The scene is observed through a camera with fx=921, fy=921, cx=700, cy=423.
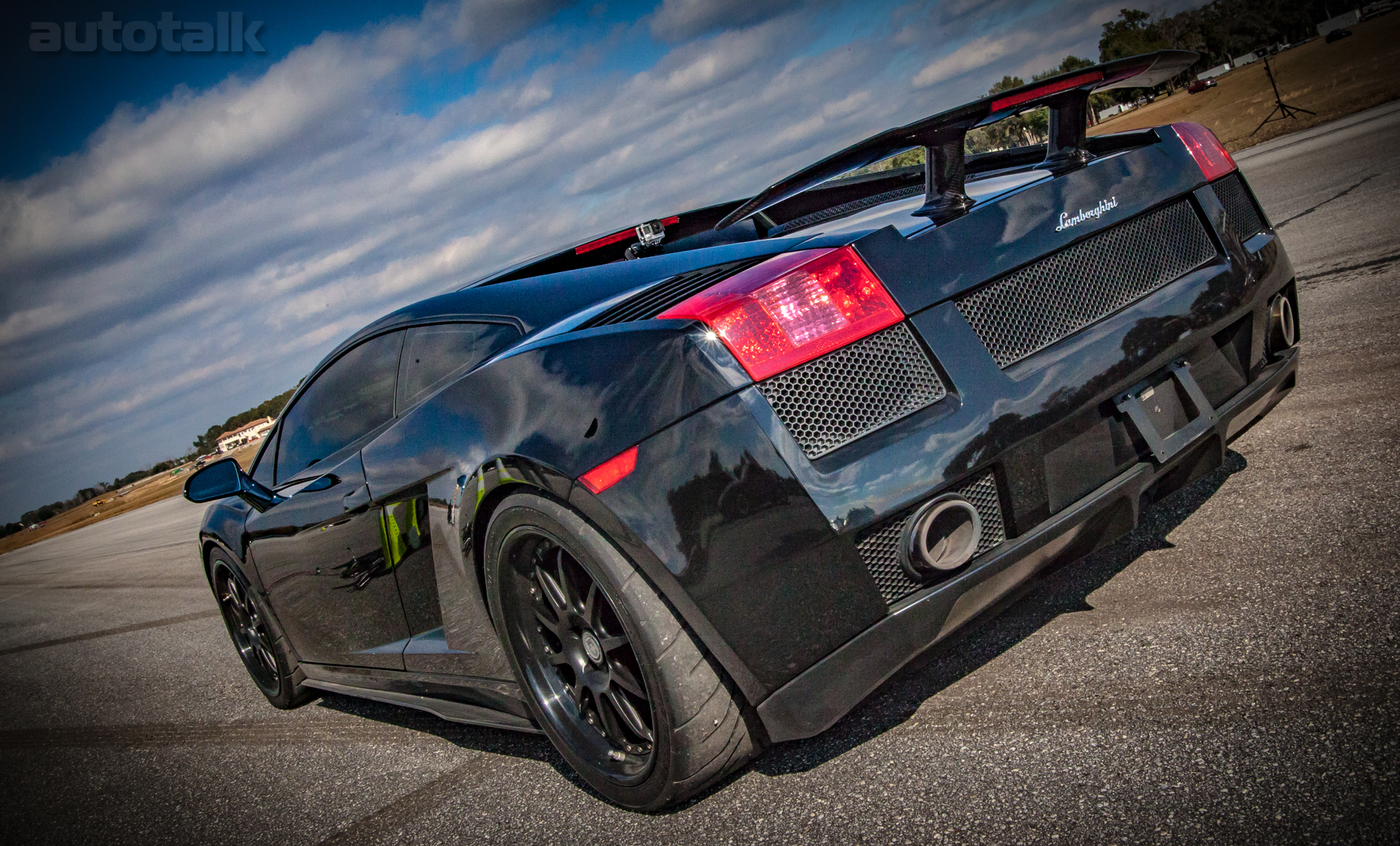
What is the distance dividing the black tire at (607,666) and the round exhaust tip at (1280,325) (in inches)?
73.2

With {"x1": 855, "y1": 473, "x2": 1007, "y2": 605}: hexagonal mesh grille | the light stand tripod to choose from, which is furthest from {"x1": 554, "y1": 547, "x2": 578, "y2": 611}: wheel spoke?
the light stand tripod

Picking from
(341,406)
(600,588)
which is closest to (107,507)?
(341,406)

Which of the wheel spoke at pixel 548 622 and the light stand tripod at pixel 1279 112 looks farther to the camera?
the light stand tripod at pixel 1279 112

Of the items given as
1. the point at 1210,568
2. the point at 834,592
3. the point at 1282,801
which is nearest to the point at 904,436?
the point at 834,592

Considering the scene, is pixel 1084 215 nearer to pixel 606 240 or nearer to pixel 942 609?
pixel 942 609

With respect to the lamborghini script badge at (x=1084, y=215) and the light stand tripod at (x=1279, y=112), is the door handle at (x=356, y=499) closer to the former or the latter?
the lamborghini script badge at (x=1084, y=215)

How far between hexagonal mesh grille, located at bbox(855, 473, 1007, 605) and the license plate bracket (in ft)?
1.38

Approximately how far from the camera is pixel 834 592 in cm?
192

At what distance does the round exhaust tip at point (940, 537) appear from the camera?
1.92m

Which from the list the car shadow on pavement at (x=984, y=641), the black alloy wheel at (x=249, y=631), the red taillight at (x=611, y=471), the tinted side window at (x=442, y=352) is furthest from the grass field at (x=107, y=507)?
the red taillight at (x=611, y=471)

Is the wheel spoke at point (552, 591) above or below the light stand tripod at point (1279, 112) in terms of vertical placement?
above

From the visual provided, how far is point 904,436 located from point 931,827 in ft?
2.62

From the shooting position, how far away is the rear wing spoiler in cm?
216

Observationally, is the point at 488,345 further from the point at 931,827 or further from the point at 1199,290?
the point at 1199,290
